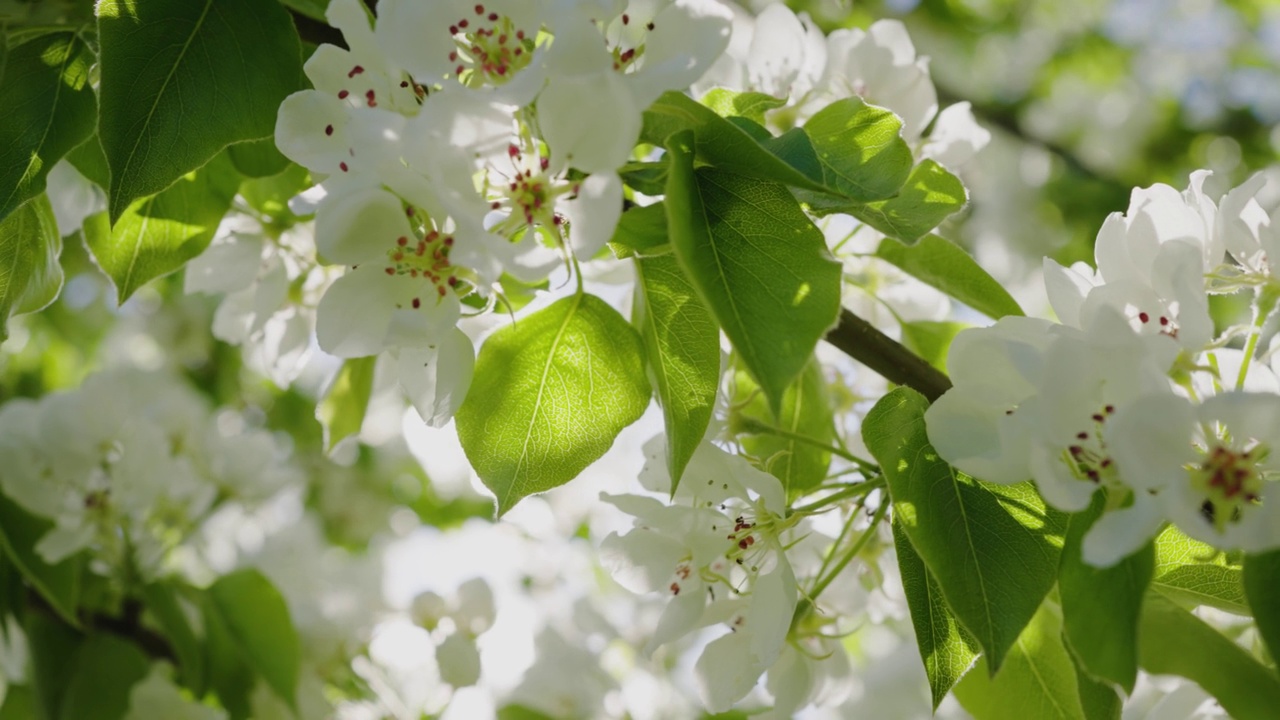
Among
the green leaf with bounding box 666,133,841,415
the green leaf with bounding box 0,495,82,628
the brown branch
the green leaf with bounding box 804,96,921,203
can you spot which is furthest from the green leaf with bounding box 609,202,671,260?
the green leaf with bounding box 0,495,82,628

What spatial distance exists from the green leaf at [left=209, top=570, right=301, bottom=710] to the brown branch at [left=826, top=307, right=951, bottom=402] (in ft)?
3.88

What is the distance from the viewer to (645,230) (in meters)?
0.93

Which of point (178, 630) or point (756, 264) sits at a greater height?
point (756, 264)

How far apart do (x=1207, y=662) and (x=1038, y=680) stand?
0.26 meters

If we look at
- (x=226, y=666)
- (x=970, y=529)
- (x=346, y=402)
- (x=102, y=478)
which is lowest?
(x=226, y=666)

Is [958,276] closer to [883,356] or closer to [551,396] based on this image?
[883,356]

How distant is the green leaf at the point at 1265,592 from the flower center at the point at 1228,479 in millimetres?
36

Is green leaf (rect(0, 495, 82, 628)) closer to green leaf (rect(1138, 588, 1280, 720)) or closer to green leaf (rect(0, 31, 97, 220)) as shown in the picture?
green leaf (rect(0, 31, 97, 220))

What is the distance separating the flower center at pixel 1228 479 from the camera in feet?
2.65

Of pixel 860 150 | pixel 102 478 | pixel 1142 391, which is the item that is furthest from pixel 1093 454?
pixel 102 478

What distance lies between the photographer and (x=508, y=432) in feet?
3.48

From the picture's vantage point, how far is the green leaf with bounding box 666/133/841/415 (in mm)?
839

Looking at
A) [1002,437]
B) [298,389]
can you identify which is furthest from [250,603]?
[298,389]

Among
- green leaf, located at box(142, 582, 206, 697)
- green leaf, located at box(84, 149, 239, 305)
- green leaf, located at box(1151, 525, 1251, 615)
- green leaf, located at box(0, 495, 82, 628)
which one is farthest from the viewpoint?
green leaf, located at box(142, 582, 206, 697)
